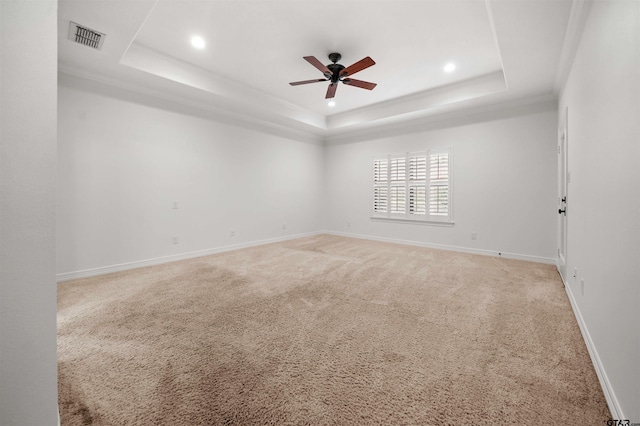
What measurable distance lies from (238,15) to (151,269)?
11.5ft

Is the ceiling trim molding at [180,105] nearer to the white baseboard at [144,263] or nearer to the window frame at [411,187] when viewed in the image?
the window frame at [411,187]

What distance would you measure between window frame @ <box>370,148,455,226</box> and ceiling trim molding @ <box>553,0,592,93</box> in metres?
2.16

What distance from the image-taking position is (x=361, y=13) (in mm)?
2766

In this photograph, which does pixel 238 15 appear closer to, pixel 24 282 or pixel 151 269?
pixel 24 282

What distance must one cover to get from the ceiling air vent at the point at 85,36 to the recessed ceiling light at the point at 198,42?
0.89m

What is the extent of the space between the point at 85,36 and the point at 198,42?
3.61 ft

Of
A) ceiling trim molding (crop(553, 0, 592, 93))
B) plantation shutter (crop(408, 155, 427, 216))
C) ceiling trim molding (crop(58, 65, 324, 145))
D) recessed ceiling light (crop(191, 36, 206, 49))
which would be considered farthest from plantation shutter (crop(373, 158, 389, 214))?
recessed ceiling light (crop(191, 36, 206, 49))

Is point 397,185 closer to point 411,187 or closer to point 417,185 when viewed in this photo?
point 411,187

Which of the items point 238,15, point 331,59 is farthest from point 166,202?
point 331,59

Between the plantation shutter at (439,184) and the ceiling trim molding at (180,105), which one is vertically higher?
the ceiling trim molding at (180,105)

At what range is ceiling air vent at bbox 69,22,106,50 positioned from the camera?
2.64m

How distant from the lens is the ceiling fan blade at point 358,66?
3.05m

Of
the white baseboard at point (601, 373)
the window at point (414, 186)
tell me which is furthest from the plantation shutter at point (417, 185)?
the white baseboard at point (601, 373)

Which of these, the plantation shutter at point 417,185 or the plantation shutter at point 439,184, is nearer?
the plantation shutter at point 439,184
